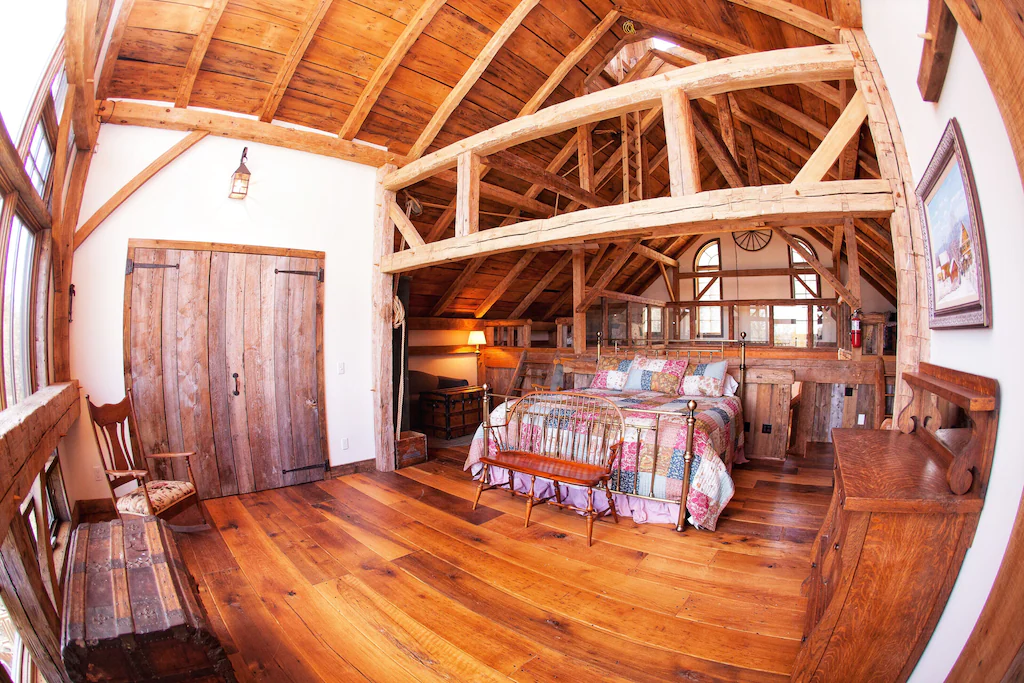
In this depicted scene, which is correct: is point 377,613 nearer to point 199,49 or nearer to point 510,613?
point 510,613

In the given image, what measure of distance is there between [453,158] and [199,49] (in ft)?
6.25

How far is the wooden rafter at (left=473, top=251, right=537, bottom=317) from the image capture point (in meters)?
7.16

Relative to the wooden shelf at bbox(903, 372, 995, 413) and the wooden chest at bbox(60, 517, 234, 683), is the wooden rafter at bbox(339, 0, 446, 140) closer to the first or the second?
the wooden chest at bbox(60, 517, 234, 683)

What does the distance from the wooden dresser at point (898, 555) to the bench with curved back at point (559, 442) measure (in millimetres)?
1598

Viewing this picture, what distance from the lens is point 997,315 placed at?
119cm

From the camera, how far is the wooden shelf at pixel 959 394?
114 cm

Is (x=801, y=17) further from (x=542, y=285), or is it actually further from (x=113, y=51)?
(x=542, y=285)

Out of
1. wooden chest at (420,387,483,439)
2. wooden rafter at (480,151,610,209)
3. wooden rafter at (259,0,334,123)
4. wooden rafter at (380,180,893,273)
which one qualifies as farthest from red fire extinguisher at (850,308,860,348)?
wooden rafter at (259,0,334,123)

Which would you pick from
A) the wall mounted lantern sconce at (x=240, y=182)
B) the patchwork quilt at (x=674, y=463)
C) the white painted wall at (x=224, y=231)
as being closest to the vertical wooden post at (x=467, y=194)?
the white painted wall at (x=224, y=231)

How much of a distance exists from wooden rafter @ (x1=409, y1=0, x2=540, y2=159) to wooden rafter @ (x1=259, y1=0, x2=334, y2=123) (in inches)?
49.4

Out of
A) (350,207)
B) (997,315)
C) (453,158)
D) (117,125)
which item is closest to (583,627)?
(997,315)

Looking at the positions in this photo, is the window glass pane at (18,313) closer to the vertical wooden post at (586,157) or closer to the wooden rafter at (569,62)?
the wooden rafter at (569,62)

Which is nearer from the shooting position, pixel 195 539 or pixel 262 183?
pixel 195 539

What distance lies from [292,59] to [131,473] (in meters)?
3.09
